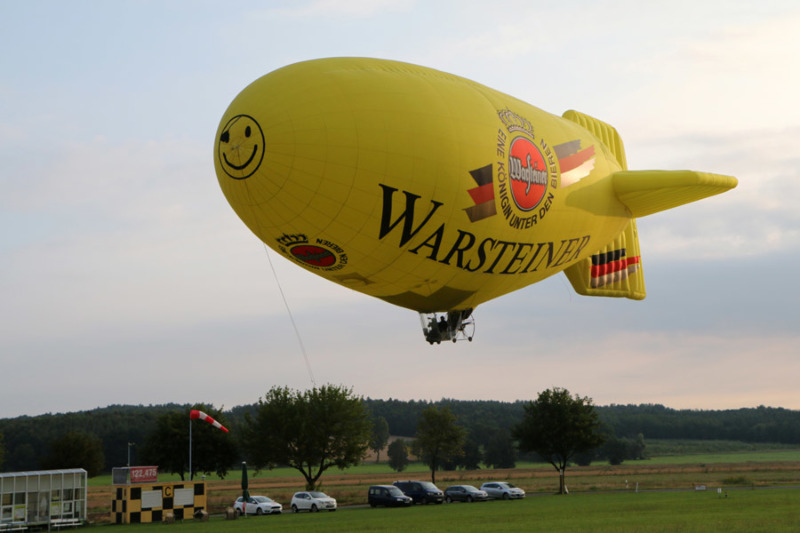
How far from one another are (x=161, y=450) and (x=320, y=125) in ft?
224

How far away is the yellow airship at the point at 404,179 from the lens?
17281 millimetres

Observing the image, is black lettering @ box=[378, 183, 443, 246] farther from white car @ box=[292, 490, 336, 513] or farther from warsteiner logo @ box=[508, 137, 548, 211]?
white car @ box=[292, 490, 336, 513]

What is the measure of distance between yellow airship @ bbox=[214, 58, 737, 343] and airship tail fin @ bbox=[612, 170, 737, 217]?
2421 mm

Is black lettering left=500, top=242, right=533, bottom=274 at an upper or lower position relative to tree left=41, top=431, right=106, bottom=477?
upper

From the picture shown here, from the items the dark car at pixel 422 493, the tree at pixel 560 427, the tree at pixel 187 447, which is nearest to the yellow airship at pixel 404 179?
the dark car at pixel 422 493

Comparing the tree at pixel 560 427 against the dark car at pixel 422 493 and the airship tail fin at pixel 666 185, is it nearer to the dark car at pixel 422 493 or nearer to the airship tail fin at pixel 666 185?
the dark car at pixel 422 493

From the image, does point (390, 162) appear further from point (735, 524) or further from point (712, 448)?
point (712, 448)

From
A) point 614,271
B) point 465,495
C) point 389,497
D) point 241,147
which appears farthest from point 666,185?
point 465,495

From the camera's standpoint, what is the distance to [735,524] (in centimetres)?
3109

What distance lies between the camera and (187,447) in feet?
253

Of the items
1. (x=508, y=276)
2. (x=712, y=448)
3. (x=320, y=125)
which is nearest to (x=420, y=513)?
(x=508, y=276)

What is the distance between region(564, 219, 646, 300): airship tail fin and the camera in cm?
3075

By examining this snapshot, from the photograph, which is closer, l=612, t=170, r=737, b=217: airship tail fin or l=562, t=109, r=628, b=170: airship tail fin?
l=612, t=170, r=737, b=217: airship tail fin

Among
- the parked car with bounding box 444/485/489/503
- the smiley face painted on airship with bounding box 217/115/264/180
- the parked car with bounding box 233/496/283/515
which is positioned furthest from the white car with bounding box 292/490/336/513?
the smiley face painted on airship with bounding box 217/115/264/180
